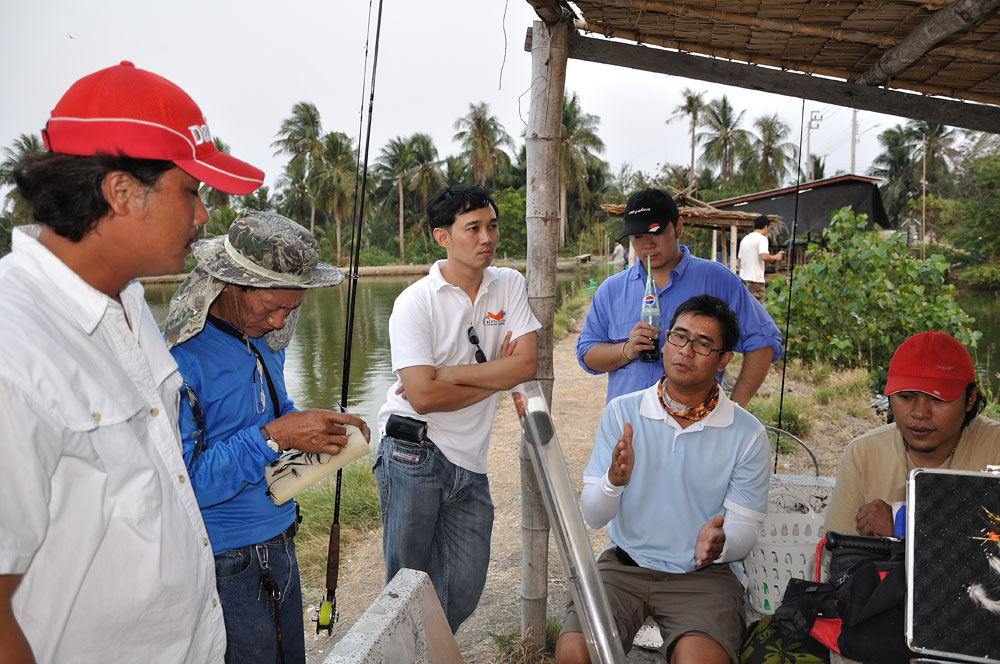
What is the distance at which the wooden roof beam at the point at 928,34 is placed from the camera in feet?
6.95

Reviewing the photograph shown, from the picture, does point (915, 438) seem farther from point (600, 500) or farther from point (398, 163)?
point (398, 163)

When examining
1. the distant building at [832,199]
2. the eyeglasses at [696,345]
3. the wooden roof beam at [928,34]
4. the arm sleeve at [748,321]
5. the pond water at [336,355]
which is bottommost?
the pond water at [336,355]

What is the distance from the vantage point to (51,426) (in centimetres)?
106

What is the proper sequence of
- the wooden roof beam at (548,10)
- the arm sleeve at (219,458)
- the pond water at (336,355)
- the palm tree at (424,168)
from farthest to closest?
the palm tree at (424,168)
the pond water at (336,355)
the wooden roof beam at (548,10)
the arm sleeve at (219,458)

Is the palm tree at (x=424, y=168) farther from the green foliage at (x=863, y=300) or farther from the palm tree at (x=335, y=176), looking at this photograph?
the green foliage at (x=863, y=300)

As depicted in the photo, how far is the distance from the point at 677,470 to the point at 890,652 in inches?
34.0

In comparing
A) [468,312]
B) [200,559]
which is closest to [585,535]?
[200,559]

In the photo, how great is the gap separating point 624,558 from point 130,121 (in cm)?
212

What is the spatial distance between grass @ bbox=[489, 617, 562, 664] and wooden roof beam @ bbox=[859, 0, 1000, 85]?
275cm

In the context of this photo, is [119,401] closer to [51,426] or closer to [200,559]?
[51,426]

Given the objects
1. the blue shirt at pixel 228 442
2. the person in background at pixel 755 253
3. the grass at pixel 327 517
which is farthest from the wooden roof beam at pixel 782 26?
the person in background at pixel 755 253

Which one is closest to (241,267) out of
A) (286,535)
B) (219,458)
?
(219,458)

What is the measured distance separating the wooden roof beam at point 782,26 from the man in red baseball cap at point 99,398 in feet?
5.74

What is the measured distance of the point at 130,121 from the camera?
1276 mm
